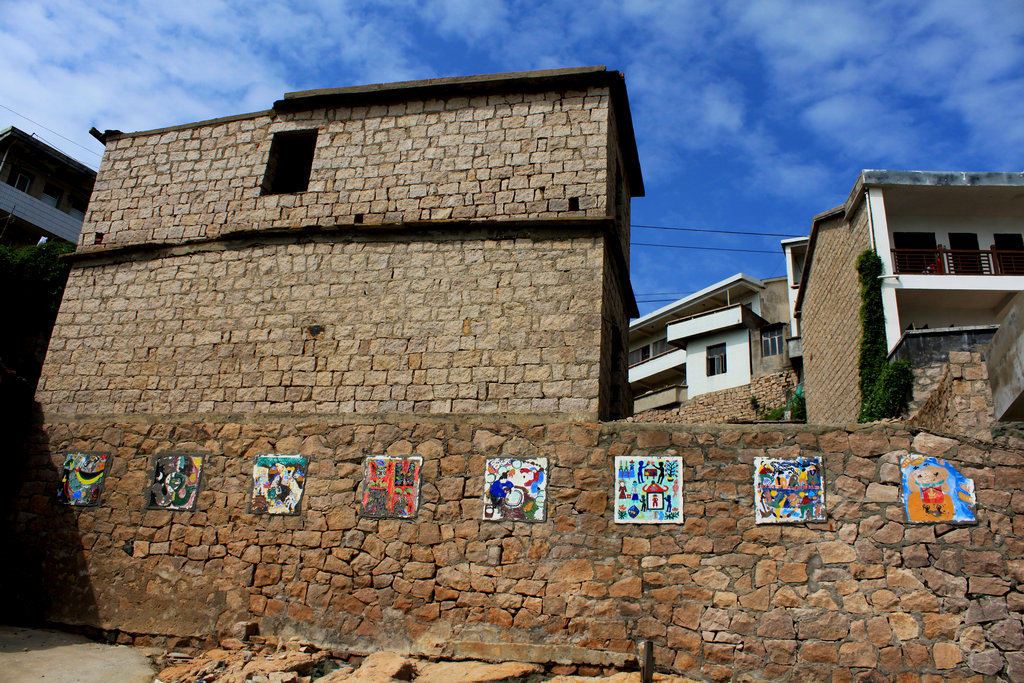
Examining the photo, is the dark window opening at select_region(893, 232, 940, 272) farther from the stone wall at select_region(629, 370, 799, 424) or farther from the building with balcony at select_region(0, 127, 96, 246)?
the building with balcony at select_region(0, 127, 96, 246)

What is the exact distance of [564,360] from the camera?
8.27 metres

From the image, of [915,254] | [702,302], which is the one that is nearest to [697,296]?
[702,302]

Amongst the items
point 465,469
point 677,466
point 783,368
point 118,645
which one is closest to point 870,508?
point 677,466

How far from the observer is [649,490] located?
7.49 m

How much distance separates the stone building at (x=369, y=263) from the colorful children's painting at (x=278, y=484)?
2.33ft

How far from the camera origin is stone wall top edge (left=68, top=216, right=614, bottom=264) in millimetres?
8906

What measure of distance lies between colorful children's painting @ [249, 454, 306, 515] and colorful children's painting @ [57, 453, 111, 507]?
7.51ft

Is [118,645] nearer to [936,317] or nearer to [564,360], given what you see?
[564,360]

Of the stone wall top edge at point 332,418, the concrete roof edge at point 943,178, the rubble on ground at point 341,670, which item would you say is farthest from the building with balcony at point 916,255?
the rubble on ground at point 341,670

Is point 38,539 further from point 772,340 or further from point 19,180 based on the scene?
point 772,340

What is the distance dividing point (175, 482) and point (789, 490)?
730cm

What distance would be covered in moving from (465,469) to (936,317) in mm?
12741

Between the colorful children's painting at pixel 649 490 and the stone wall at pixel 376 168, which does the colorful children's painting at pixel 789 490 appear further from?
the stone wall at pixel 376 168

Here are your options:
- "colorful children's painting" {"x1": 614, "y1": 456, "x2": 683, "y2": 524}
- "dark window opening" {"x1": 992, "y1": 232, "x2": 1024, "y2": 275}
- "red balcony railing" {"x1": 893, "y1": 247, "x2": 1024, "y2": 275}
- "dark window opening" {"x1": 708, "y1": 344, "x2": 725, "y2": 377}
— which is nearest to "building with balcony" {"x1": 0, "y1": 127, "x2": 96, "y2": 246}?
"colorful children's painting" {"x1": 614, "y1": 456, "x2": 683, "y2": 524}
